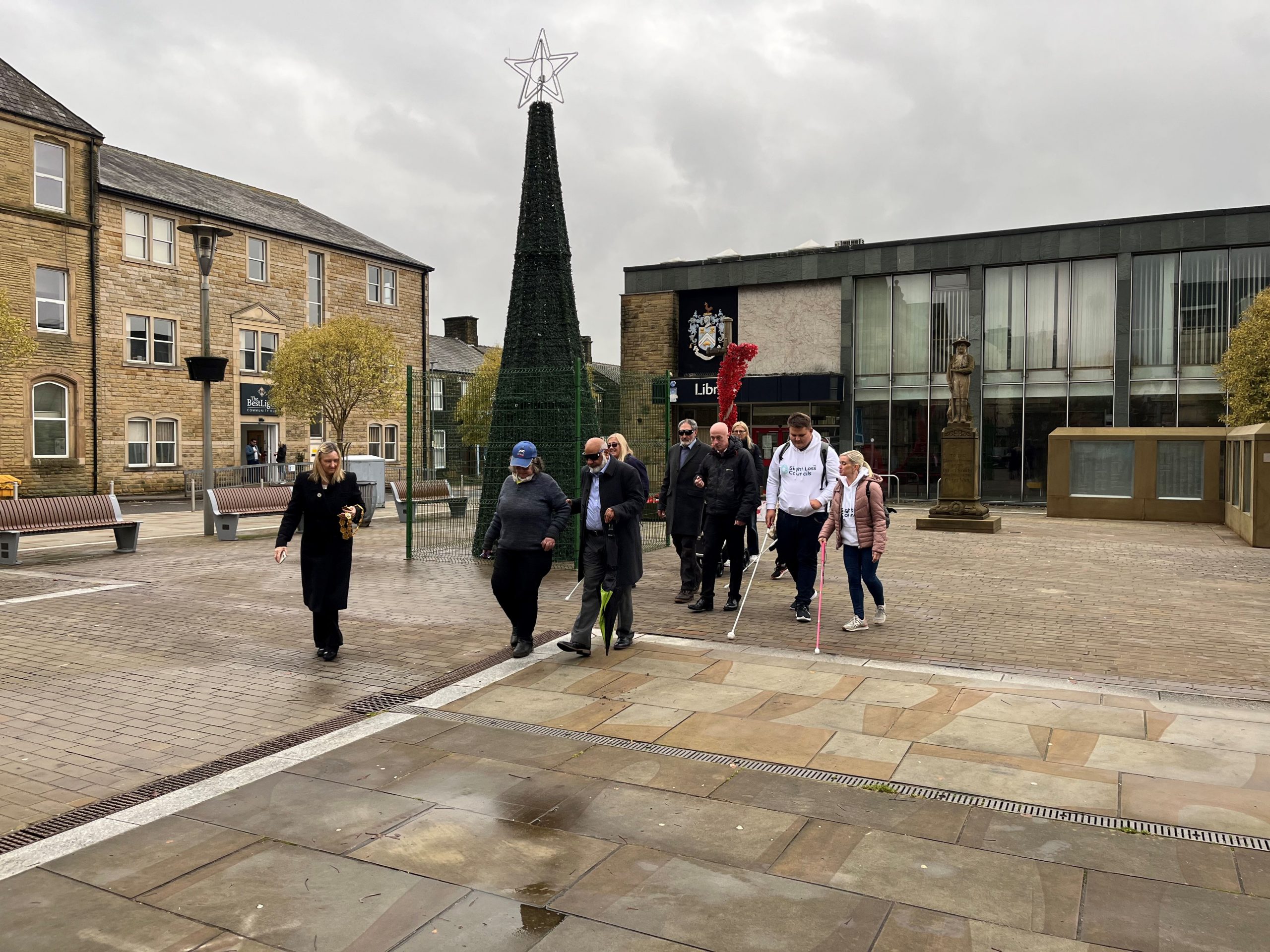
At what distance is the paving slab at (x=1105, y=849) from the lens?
3824 millimetres

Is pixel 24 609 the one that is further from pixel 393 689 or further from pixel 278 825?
pixel 278 825

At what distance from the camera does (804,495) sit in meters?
8.97

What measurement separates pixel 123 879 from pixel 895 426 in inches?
1148

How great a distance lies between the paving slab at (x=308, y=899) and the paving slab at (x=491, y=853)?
0.11m

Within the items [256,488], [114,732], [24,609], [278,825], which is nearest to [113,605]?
[24,609]

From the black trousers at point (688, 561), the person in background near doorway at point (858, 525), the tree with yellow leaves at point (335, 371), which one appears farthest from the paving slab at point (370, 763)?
the tree with yellow leaves at point (335, 371)

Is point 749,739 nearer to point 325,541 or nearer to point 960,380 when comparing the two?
point 325,541

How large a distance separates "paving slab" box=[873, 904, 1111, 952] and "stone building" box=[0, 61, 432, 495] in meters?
32.1

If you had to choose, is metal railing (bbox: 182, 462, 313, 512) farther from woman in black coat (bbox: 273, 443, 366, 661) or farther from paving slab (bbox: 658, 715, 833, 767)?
paving slab (bbox: 658, 715, 833, 767)

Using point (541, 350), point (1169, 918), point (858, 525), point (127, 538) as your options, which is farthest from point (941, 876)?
point (127, 538)

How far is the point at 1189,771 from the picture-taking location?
16.4 feet

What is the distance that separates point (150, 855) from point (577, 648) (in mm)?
3890

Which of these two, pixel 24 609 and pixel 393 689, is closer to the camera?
pixel 393 689

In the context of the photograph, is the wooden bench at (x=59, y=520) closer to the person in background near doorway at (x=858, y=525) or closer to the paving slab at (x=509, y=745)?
the paving slab at (x=509, y=745)
